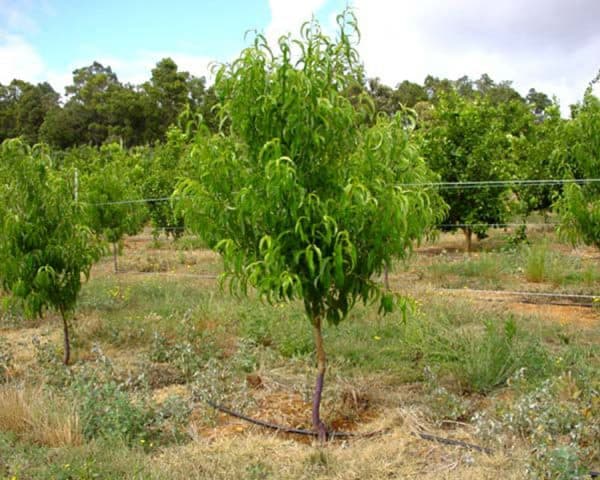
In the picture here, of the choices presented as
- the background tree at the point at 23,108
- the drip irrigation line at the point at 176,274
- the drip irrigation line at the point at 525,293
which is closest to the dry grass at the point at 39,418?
the drip irrigation line at the point at 525,293

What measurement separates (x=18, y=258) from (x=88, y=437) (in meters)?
2.44

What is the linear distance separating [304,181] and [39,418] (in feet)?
8.02

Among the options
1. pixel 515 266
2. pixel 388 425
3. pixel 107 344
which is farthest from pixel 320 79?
pixel 515 266

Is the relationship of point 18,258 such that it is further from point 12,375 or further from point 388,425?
point 388,425

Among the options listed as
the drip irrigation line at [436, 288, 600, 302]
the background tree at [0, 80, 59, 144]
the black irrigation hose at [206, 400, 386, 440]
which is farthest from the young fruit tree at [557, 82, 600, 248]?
the background tree at [0, 80, 59, 144]

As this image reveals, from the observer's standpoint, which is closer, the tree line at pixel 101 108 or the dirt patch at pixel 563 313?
the dirt patch at pixel 563 313

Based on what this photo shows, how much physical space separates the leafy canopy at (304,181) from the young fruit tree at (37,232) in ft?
7.87

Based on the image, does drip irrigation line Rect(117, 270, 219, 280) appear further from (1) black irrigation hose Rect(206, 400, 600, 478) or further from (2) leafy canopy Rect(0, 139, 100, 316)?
(1) black irrigation hose Rect(206, 400, 600, 478)

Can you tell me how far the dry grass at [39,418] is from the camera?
14.1 feet

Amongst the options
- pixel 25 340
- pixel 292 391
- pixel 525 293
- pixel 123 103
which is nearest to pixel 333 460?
pixel 292 391

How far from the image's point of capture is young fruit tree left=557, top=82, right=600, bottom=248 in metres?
7.18

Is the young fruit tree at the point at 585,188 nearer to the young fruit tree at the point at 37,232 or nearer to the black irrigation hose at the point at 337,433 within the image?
the black irrigation hose at the point at 337,433

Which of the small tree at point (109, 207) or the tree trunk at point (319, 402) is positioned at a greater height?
the small tree at point (109, 207)

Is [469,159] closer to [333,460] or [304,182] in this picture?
[304,182]
